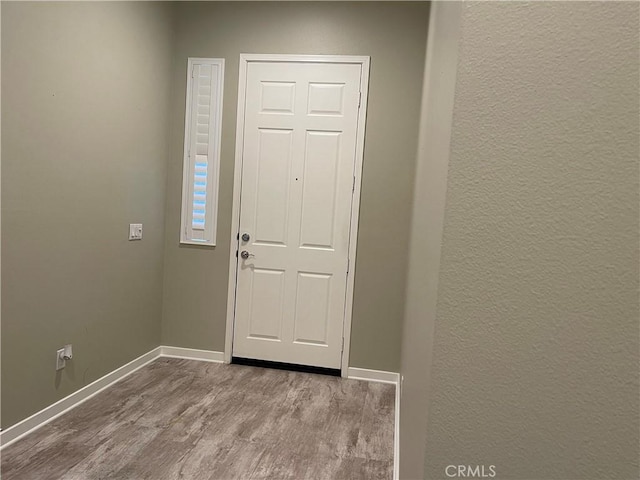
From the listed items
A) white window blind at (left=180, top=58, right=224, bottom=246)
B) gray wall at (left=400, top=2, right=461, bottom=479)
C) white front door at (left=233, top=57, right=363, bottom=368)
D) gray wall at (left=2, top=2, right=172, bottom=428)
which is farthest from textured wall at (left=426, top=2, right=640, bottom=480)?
white window blind at (left=180, top=58, right=224, bottom=246)

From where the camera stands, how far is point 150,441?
2.23 m

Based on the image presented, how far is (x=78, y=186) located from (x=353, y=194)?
71.6 inches

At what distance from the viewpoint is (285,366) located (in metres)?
3.41

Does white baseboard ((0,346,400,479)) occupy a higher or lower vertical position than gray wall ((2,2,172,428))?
lower

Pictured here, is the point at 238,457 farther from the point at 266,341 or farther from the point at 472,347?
the point at 472,347

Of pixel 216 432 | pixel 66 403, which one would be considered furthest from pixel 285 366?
pixel 66 403

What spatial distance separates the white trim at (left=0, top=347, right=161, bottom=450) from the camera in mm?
2152

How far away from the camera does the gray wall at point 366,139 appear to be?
3.13 meters

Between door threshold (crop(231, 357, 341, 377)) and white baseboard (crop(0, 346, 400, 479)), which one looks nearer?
white baseboard (crop(0, 346, 400, 479))

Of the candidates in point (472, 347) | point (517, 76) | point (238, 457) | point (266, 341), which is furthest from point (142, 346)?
point (517, 76)

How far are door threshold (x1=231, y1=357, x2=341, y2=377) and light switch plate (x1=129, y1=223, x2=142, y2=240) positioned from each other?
1224 millimetres

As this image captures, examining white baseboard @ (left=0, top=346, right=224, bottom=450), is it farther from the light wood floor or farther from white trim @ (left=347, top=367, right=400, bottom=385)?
white trim @ (left=347, top=367, right=400, bottom=385)

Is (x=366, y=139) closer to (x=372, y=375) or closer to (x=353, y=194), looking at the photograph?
(x=353, y=194)

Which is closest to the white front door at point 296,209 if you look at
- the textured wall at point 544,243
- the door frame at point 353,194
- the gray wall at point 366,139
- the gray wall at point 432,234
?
the door frame at point 353,194
